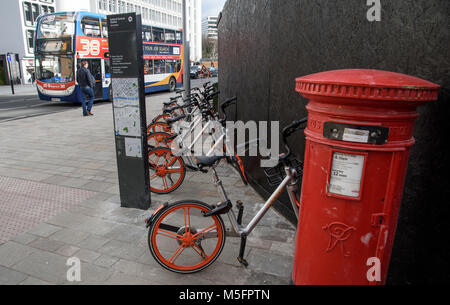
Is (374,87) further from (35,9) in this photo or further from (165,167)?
(35,9)

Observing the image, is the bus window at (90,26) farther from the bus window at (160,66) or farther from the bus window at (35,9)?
the bus window at (35,9)

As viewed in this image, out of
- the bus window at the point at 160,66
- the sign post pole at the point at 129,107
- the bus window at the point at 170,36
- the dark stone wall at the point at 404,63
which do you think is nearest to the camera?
the dark stone wall at the point at 404,63

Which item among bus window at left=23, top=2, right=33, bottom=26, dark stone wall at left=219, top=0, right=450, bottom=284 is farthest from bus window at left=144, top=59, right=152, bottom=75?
bus window at left=23, top=2, right=33, bottom=26

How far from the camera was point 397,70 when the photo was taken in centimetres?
235

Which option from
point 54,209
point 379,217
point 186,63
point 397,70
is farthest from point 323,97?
point 186,63

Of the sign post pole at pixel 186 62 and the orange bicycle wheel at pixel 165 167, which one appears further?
the sign post pole at pixel 186 62

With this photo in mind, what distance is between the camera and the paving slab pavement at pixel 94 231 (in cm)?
285

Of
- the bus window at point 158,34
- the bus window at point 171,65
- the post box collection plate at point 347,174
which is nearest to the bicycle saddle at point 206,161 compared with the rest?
the post box collection plate at point 347,174

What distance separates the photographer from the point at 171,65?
21.3 meters

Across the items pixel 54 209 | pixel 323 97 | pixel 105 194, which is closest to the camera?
A: pixel 323 97

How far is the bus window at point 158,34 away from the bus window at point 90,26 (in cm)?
453
